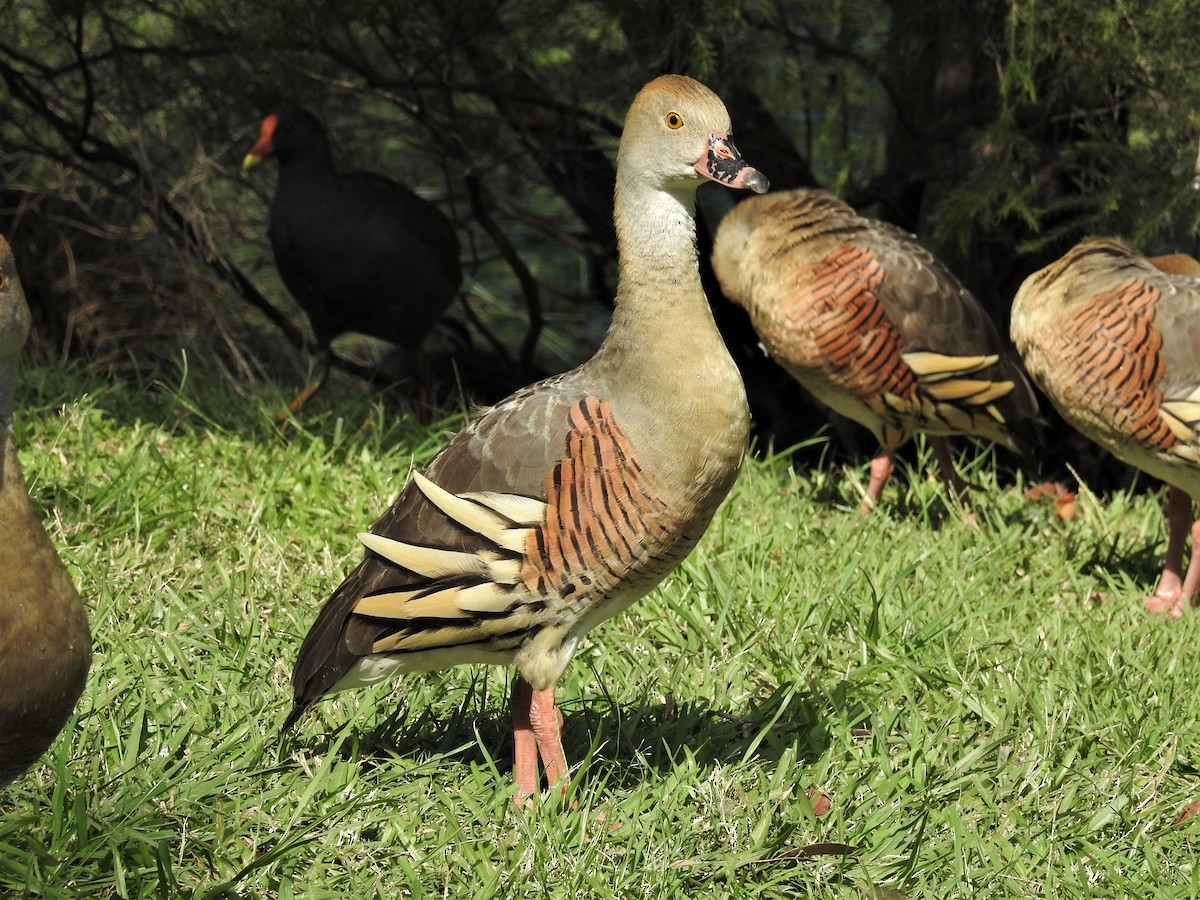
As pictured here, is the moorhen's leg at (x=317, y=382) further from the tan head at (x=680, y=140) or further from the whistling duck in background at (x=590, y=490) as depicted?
the tan head at (x=680, y=140)

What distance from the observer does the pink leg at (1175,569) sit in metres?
5.07

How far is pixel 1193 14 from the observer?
5.31 meters

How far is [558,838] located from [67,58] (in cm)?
554

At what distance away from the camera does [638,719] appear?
387 centimetres

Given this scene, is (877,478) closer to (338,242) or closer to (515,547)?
(338,242)

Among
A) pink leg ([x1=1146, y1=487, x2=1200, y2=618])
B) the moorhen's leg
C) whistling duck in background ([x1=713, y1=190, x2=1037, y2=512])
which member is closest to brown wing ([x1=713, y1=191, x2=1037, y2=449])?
whistling duck in background ([x1=713, y1=190, x2=1037, y2=512])

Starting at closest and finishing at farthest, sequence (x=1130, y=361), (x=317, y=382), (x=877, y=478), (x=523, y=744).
Result: (x=523, y=744) < (x=1130, y=361) < (x=877, y=478) < (x=317, y=382)

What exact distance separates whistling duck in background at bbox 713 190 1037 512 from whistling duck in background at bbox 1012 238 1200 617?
56 centimetres

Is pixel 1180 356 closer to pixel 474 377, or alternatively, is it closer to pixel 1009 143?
pixel 1009 143

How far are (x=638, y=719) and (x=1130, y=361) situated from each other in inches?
93.9

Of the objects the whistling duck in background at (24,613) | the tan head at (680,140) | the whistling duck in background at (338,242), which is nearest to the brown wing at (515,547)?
the tan head at (680,140)

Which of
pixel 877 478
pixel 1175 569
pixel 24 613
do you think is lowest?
pixel 1175 569

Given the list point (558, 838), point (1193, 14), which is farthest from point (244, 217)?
point (558, 838)

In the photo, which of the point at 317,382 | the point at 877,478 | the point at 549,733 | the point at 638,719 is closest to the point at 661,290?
the point at 549,733
